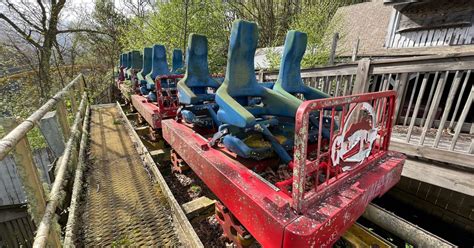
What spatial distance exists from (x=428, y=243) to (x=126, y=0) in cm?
1899

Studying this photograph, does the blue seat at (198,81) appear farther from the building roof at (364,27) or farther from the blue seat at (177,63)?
the building roof at (364,27)

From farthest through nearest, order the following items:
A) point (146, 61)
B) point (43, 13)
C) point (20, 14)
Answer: point (43, 13) < point (20, 14) < point (146, 61)

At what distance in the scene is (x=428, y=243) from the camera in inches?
78.7

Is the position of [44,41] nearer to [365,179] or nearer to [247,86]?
[247,86]

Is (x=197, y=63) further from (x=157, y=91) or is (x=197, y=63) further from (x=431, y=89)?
(x=431, y=89)

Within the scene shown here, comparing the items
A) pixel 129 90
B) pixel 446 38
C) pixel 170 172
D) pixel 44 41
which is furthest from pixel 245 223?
pixel 44 41

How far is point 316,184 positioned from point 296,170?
33cm

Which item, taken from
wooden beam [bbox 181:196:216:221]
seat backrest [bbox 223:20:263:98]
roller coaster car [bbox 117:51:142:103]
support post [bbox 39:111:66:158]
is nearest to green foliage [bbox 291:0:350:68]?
roller coaster car [bbox 117:51:142:103]

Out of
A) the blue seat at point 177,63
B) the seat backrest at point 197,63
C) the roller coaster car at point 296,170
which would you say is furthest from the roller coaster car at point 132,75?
the roller coaster car at point 296,170

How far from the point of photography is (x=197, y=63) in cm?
350

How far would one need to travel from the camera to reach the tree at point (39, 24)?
10.5 meters

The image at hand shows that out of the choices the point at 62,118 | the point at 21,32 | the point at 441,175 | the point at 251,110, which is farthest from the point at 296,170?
the point at 21,32

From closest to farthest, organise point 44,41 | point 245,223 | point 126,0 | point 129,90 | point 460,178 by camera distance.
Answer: point 245,223
point 460,178
point 129,90
point 44,41
point 126,0

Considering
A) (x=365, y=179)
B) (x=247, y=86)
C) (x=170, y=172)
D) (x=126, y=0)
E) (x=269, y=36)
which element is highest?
(x=126, y=0)
